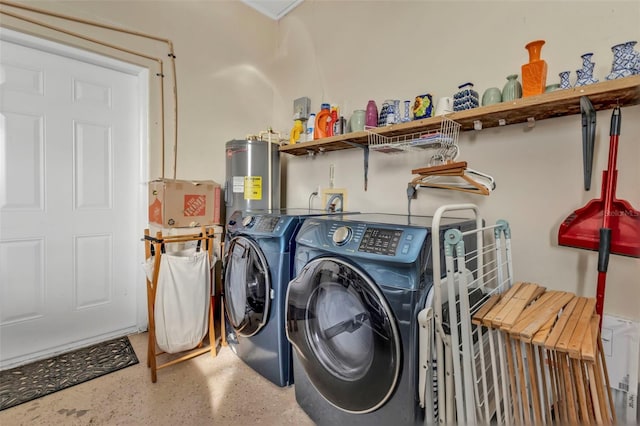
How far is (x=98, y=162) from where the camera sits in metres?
2.23

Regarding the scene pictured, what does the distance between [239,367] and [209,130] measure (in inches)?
77.3

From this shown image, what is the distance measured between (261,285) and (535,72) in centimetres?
172

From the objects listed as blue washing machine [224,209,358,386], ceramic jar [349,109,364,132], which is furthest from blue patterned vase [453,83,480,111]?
blue washing machine [224,209,358,386]

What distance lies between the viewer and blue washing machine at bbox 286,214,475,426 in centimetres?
107

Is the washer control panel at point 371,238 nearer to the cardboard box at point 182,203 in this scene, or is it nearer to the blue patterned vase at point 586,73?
the blue patterned vase at point 586,73

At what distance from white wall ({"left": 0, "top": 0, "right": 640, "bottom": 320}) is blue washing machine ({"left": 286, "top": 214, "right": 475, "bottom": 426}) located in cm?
46

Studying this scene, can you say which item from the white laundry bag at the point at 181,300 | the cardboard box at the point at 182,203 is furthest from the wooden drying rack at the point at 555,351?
the cardboard box at the point at 182,203

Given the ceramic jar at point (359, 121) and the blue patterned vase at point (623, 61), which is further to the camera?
the ceramic jar at point (359, 121)

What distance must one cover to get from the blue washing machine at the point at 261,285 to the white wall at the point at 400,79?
832mm

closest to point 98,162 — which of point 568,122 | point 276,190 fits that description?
point 276,190

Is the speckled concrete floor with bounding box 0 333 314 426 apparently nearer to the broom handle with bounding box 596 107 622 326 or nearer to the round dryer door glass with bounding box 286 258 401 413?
the round dryer door glass with bounding box 286 258 401 413

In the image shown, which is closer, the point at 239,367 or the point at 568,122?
the point at 568,122

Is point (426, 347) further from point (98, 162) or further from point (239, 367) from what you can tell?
point (98, 162)

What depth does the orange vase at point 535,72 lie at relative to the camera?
4.40ft
